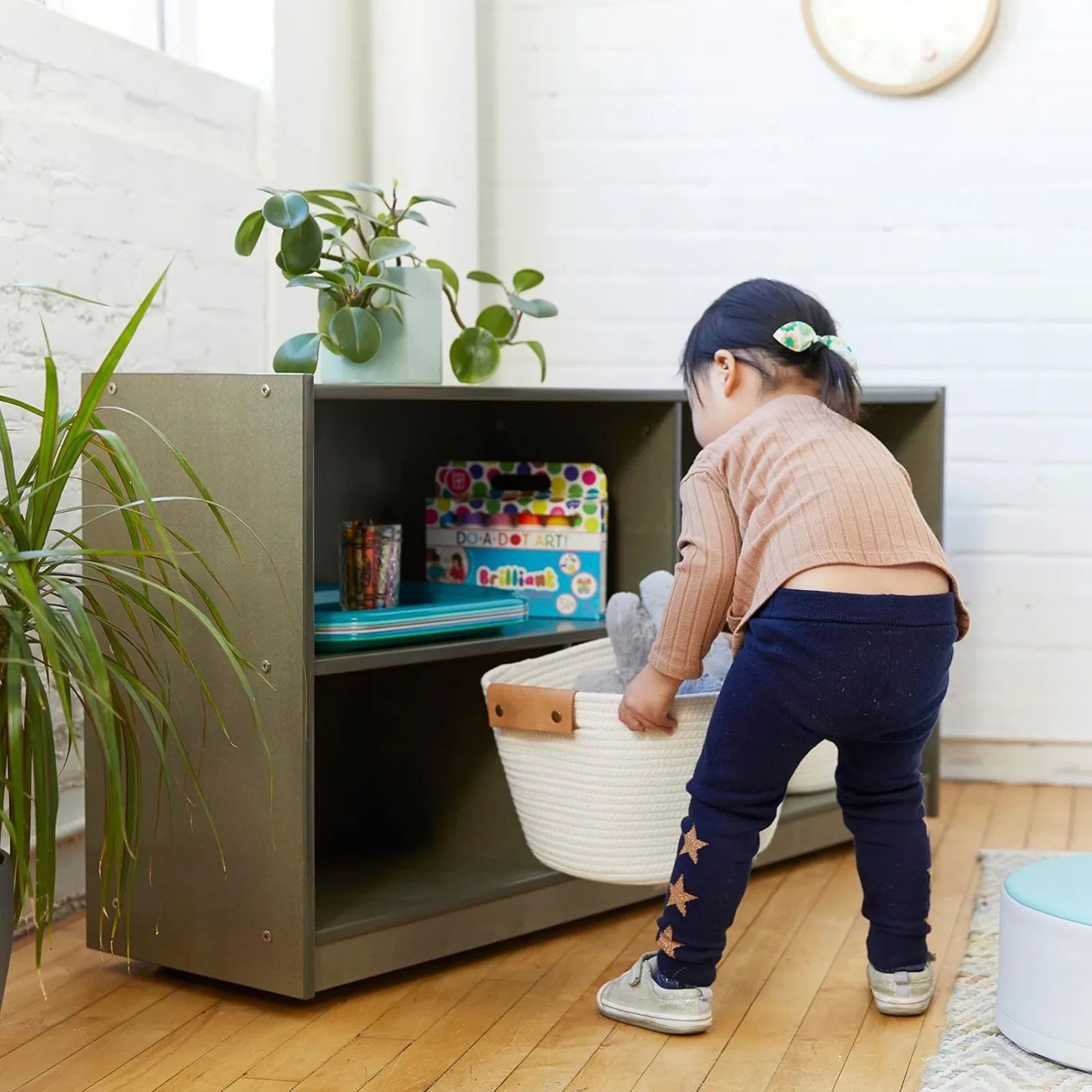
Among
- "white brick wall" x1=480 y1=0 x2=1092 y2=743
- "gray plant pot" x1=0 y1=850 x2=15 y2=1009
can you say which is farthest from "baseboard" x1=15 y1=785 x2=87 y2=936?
"white brick wall" x1=480 y1=0 x2=1092 y2=743

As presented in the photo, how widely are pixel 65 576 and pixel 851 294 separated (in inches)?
79.0

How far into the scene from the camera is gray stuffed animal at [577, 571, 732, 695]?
1.97 metres

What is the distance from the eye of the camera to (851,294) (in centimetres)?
316

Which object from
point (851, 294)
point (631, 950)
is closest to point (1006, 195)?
point (851, 294)

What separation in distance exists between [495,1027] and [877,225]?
6.53 ft

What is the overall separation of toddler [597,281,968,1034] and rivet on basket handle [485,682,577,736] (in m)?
0.07

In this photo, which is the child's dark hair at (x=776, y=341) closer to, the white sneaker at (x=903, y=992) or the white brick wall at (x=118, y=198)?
the white sneaker at (x=903, y=992)

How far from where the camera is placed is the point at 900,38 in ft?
10.0

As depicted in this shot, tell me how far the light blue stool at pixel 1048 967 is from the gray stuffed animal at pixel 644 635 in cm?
45

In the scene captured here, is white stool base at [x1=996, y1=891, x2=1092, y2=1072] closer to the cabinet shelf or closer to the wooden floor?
the wooden floor

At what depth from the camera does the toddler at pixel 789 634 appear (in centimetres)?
167

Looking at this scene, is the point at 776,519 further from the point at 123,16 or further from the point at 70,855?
the point at 123,16

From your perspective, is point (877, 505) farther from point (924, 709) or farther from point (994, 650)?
point (994, 650)

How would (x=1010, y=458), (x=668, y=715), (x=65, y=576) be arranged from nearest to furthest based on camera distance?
1. (x=65, y=576)
2. (x=668, y=715)
3. (x=1010, y=458)
